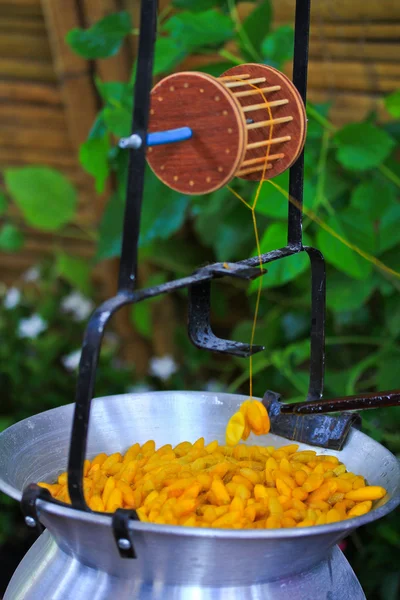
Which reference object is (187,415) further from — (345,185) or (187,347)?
(187,347)

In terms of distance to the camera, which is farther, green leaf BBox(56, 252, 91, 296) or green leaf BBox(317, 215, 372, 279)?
green leaf BBox(56, 252, 91, 296)

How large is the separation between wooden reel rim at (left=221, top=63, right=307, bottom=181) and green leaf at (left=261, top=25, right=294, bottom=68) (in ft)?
2.26

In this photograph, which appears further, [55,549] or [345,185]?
[345,185]

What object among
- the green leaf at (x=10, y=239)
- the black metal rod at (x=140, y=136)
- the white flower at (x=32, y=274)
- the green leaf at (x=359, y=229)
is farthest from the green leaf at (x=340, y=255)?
the white flower at (x=32, y=274)

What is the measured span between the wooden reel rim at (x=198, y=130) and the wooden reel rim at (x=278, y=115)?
9 centimetres

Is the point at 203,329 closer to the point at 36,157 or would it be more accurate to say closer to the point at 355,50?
the point at 355,50

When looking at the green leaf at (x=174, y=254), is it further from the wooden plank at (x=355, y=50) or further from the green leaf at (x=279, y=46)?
the green leaf at (x=279, y=46)

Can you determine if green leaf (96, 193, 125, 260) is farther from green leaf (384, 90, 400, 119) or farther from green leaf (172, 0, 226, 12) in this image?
green leaf (384, 90, 400, 119)

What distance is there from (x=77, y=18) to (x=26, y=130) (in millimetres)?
485

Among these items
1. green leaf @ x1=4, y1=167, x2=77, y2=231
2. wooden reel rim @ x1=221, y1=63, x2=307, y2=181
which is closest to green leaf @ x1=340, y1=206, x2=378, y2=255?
wooden reel rim @ x1=221, y1=63, x2=307, y2=181

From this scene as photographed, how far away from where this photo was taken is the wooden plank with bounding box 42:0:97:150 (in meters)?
1.99

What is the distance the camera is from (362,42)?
1790 mm

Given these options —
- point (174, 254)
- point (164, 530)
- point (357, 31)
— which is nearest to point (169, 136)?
point (164, 530)

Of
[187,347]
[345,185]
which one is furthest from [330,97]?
[187,347]
